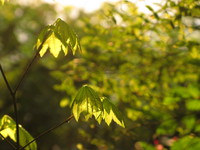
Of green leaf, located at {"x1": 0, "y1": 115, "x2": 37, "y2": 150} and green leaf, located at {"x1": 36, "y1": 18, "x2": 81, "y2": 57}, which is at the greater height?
green leaf, located at {"x1": 36, "y1": 18, "x2": 81, "y2": 57}

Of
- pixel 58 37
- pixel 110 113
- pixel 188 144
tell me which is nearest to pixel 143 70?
pixel 188 144

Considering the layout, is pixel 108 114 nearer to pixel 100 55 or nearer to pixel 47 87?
pixel 100 55

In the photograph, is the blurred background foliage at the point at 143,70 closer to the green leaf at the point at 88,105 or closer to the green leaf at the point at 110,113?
the green leaf at the point at 110,113

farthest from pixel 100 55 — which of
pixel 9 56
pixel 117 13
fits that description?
pixel 9 56

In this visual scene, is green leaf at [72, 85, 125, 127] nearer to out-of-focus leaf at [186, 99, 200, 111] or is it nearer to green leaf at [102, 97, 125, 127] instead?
green leaf at [102, 97, 125, 127]

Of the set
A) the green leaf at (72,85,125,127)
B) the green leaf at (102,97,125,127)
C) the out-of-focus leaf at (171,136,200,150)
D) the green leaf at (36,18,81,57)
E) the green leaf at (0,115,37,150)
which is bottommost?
the out-of-focus leaf at (171,136,200,150)

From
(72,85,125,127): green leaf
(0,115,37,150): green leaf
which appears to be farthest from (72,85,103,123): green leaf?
(0,115,37,150): green leaf
